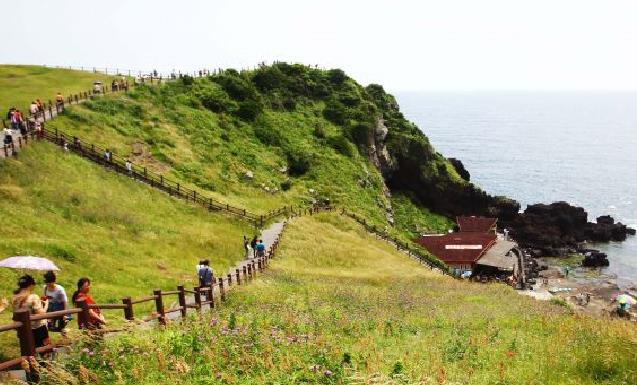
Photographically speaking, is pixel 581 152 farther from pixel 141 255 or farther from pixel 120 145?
pixel 141 255

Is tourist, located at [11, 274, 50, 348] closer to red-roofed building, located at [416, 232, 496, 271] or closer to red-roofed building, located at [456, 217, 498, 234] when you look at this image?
red-roofed building, located at [416, 232, 496, 271]

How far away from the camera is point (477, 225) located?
74.9 metres

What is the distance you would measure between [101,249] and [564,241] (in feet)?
231

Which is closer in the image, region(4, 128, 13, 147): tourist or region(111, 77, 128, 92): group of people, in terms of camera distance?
region(4, 128, 13, 147): tourist

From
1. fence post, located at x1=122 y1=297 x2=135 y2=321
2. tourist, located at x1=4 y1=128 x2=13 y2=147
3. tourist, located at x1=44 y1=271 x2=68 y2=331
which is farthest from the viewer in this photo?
tourist, located at x1=4 y1=128 x2=13 y2=147

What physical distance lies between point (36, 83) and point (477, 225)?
2317 inches

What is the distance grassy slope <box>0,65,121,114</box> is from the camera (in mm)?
56000

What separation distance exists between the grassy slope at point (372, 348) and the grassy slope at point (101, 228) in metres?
6.32

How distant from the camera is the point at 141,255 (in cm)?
3048

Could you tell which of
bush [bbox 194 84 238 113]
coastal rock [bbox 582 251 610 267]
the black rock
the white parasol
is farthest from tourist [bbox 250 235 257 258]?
the black rock

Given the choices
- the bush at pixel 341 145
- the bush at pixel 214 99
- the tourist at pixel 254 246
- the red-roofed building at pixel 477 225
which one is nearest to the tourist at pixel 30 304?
the tourist at pixel 254 246

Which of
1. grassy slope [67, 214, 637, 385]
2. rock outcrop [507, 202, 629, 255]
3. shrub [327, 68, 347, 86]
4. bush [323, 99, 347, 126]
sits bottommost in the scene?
rock outcrop [507, 202, 629, 255]

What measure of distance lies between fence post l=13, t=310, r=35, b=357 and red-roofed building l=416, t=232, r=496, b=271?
178 feet

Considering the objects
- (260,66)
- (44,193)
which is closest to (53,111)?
(44,193)
